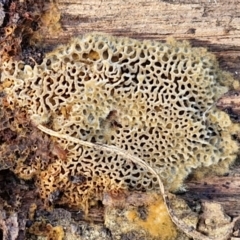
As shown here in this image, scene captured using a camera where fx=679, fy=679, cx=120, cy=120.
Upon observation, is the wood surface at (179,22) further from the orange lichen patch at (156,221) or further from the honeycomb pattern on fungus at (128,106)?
the orange lichen patch at (156,221)

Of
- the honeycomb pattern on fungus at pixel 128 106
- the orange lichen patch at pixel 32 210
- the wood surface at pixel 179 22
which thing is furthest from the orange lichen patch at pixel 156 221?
the wood surface at pixel 179 22

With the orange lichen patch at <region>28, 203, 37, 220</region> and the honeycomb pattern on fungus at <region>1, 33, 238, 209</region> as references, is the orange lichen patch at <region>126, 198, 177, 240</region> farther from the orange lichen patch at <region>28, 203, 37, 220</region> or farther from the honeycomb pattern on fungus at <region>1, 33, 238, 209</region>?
the orange lichen patch at <region>28, 203, 37, 220</region>

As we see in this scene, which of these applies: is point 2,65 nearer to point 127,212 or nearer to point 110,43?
point 110,43

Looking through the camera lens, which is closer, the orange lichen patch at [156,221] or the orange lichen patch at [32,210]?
the orange lichen patch at [156,221]

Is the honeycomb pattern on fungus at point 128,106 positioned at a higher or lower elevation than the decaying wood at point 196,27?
lower

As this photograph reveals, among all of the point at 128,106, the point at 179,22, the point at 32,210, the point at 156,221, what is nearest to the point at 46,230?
the point at 32,210

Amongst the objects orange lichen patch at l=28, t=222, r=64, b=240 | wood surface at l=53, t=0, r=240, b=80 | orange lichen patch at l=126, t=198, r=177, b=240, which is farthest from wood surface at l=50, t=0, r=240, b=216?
orange lichen patch at l=28, t=222, r=64, b=240
